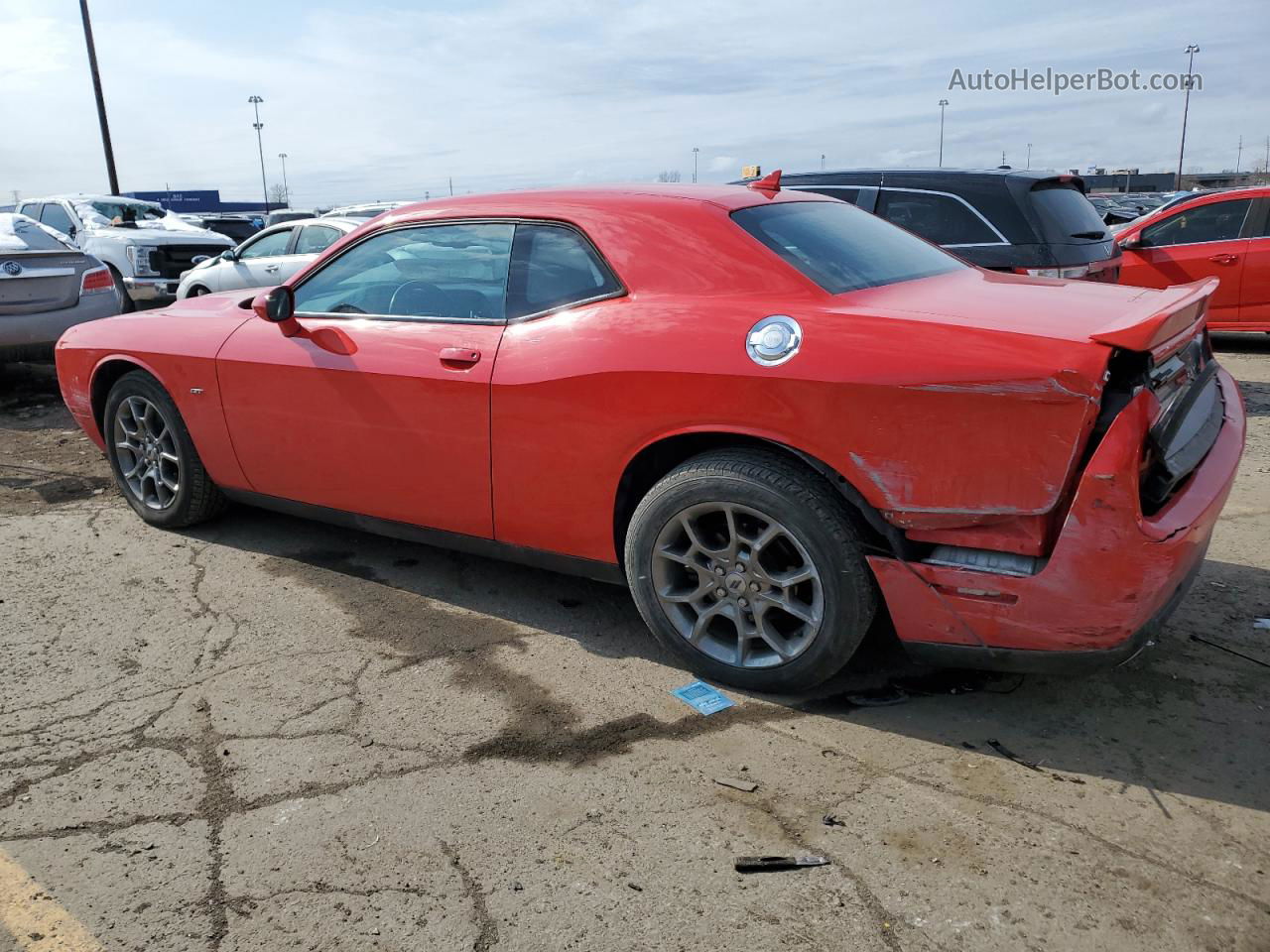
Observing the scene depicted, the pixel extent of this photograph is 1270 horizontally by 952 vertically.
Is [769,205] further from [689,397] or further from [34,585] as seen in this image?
[34,585]

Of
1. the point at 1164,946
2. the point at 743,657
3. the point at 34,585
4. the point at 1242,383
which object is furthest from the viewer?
the point at 1242,383

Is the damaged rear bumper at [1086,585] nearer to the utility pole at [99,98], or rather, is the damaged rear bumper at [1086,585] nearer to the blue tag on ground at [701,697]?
the blue tag on ground at [701,697]

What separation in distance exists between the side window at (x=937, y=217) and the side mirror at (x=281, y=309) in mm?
4330

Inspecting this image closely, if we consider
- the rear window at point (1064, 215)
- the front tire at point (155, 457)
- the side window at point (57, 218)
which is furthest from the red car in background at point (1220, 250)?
the side window at point (57, 218)

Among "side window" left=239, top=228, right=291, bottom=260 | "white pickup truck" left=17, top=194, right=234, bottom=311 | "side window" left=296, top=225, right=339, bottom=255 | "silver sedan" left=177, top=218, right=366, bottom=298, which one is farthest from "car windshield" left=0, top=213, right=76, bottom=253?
"white pickup truck" left=17, top=194, right=234, bottom=311

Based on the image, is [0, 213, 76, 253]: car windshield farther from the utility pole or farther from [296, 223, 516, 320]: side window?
the utility pole

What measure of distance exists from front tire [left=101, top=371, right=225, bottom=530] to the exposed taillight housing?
13.2 feet

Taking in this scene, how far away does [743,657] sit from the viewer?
3.23m

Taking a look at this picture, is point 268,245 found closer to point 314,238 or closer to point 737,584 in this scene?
point 314,238

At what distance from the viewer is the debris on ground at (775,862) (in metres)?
2.39

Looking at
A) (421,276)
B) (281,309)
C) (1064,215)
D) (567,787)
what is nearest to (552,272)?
(421,276)

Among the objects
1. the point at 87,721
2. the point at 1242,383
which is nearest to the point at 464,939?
the point at 87,721

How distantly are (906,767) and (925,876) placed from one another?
487 mm

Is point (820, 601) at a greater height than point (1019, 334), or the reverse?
point (1019, 334)
